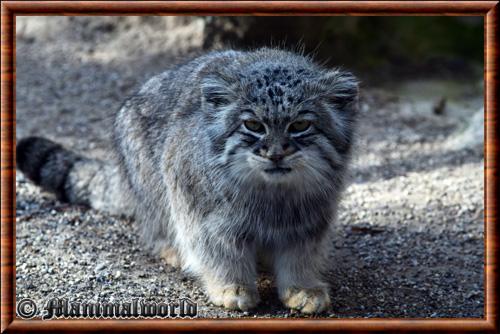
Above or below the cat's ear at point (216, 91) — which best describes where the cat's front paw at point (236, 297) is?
below

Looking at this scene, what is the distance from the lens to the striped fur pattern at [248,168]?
4.80 m

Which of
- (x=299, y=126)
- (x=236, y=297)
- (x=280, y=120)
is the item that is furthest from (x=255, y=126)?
(x=236, y=297)

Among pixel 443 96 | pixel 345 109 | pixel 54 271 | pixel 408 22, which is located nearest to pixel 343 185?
pixel 345 109

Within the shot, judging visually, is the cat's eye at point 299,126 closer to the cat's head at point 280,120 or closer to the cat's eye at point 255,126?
the cat's head at point 280,120

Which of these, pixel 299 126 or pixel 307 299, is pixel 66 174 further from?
pixel 299 126

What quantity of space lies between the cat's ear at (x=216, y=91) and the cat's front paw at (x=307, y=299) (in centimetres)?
140

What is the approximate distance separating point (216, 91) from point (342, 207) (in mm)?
2317

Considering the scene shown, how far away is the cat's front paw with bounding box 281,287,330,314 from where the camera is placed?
5246 mm

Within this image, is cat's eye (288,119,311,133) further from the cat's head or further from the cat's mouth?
the cat's mouth

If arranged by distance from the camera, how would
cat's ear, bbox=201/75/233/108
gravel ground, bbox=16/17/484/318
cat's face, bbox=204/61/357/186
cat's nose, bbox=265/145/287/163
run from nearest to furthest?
cat's nose, bbox=265/145/287/163 → cat's face, bbox=204/61/357/186 → cat's ear, bbox=201/75/233/108 → gravel ground, bbox=16/17/484/318

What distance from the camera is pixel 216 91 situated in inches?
202

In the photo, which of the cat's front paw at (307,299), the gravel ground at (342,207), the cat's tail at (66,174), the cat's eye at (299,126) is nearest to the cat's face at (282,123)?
the cat's eye at (299,126)

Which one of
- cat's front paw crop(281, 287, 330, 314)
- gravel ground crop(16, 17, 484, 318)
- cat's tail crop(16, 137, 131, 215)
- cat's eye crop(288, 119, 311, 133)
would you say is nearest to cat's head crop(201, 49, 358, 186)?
cat's eye crop(288, 119, 311, 133)

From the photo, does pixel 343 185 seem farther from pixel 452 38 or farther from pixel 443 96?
pixel 452 38
